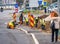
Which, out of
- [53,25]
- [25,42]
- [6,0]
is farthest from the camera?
[6,0]

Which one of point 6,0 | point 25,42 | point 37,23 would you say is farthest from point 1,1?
point 25,42

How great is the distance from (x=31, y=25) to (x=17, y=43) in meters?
11.5

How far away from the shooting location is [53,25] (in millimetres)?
16797

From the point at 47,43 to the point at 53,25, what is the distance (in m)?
0.92

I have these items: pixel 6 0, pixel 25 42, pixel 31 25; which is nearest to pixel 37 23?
pixel 31 25

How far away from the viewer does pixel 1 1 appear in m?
149

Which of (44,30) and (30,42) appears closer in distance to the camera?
(30,42)

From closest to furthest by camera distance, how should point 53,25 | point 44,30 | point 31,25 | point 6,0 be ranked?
point 53,25
point 44,30
point 31,25
point 6,0

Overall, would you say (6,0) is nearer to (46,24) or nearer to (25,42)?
(46,24)

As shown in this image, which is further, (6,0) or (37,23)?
(6,0)

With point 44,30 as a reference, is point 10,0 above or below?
below

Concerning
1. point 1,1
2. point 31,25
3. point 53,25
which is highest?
point 53,25

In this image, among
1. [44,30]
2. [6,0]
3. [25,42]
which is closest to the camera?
[25,42]

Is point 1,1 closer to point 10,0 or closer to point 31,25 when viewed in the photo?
point 10,0
